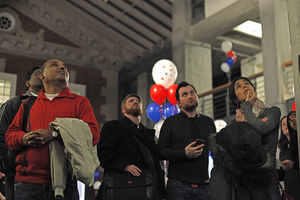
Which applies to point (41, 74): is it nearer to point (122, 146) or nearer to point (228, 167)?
point (122, 146)

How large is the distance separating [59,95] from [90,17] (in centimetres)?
964

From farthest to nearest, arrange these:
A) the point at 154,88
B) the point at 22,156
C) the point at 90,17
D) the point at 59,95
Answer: the point at 90,17
the point at 154,88
the point at 59,95
the point at 22,156

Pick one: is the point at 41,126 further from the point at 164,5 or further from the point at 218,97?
the point at 218,97

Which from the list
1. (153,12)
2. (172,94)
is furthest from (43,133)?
(153,12)

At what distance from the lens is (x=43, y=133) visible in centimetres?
210

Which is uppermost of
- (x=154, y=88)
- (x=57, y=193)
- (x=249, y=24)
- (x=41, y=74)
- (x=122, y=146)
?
(x=249, y=24)

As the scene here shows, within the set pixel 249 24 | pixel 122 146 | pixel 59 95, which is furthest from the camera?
pixel 249 24

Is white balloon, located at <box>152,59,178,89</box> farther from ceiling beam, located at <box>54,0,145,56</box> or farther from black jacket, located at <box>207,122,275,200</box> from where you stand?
ceiling beam, located at <box>54,0,145,56</box>

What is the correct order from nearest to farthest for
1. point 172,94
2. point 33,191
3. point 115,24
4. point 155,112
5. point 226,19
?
point 33,191 < point 172,94 < point 155,112 < point 226,19 < point 115,24

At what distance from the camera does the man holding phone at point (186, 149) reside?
2711 millimetres

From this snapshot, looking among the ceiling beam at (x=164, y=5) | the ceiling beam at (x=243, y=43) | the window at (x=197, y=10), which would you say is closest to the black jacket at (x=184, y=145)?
the window at (x=197, y=10)

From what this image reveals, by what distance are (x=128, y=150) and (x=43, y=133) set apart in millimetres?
990

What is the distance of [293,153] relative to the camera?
2998mm

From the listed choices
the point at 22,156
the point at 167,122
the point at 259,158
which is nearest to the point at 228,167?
the point at 259,158
